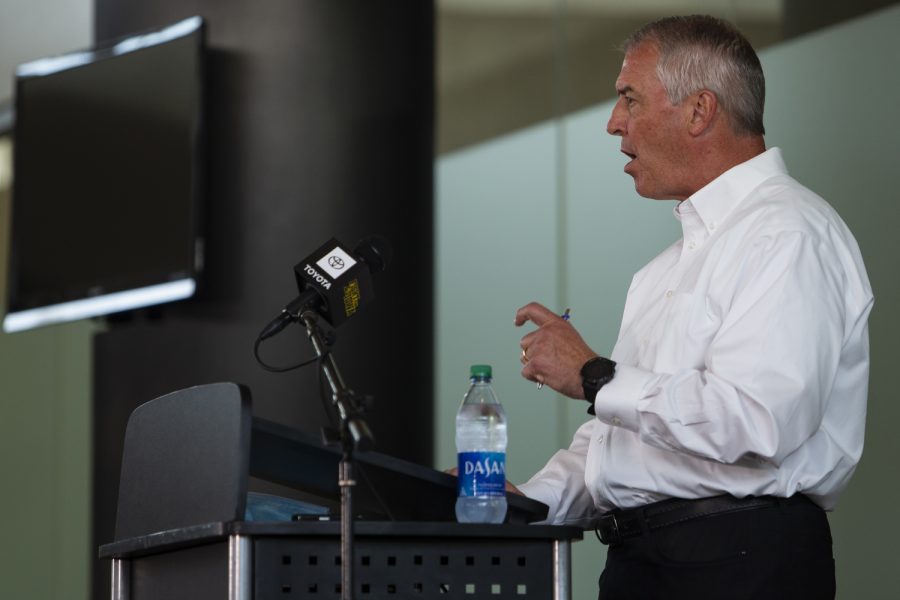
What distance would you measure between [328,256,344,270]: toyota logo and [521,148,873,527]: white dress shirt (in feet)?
1.46

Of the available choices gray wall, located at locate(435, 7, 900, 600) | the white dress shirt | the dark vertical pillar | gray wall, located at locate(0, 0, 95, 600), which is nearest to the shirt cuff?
the white dress shirt

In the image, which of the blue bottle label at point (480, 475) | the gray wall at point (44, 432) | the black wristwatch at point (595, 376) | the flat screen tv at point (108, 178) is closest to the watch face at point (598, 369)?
the black wristwatch at point (595, 376)

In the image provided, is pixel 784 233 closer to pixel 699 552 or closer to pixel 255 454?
pixel 699 552

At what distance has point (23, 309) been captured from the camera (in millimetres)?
A: 5035

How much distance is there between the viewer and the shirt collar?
239 centimetres

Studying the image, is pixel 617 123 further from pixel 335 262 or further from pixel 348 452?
pixel 348 452

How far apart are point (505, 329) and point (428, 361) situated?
1.11 feet

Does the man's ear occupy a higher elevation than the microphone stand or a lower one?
higher

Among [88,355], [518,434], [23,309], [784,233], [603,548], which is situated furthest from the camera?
[88,355]

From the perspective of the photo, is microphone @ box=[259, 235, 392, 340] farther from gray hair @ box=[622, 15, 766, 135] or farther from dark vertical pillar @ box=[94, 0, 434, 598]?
dark vertical pillar @ box=[94, 0, 434, 598]

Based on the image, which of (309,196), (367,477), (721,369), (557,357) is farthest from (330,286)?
(309,196)

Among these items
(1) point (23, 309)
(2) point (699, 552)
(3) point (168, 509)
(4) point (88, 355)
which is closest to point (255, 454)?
(3) point (168, 509)

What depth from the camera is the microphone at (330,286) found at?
1.97 m

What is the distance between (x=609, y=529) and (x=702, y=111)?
747 millimetres
